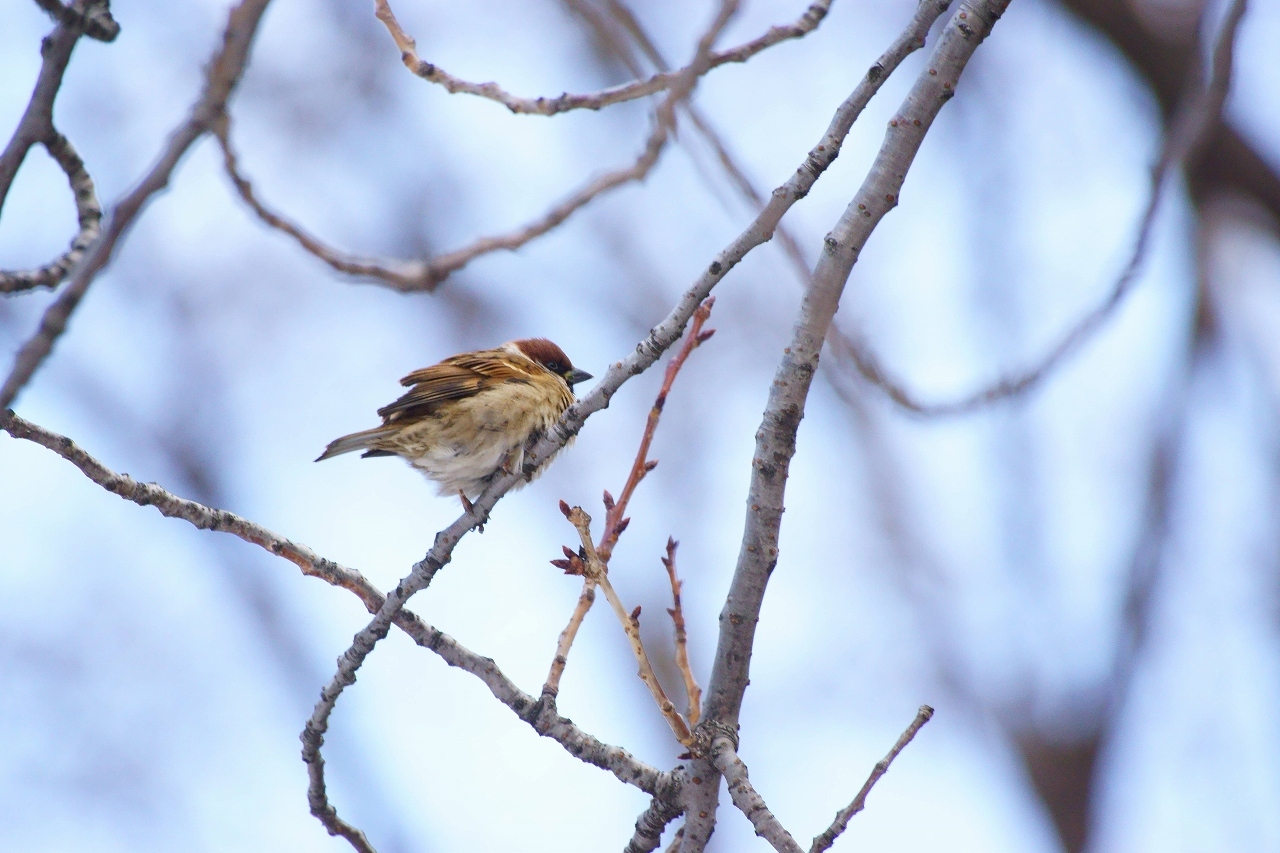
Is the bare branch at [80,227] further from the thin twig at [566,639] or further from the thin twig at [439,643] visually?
the thin twig at [566,639]

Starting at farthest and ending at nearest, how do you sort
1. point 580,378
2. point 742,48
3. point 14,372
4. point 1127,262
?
point 580,378
point 1127,262
point 742,48
point 14,372

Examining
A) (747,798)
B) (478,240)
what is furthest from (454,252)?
(747,798)

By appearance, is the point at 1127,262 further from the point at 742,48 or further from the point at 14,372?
the point at 14,372

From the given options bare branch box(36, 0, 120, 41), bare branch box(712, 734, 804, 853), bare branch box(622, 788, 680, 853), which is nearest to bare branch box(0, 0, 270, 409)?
bare branch box(36, 0, 120, 41)

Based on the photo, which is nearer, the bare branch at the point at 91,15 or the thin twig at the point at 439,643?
the bare branch at the point at 91,15

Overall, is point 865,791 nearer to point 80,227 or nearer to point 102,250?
point 102,250

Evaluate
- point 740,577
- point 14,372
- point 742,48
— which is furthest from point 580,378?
point 14,372

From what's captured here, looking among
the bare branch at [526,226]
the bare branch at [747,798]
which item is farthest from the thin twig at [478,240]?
the bare branch at [747,798]

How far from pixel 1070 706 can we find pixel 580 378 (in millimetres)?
2815

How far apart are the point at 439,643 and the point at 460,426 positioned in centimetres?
161

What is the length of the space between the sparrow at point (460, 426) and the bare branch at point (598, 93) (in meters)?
1.51

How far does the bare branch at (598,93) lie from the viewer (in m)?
2.62

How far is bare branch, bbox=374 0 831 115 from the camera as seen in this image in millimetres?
2615

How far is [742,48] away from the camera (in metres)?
2.67
